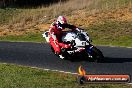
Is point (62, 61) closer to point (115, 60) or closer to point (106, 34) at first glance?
point (115, 60)

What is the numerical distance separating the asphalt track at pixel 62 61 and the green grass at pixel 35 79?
1.15m

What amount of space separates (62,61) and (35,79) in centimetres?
457

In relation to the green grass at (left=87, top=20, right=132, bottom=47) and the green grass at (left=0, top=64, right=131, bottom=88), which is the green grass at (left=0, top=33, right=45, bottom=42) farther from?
the green grass at (left=0, top=64, right=131, bottom=88)

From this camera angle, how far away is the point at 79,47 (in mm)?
18531

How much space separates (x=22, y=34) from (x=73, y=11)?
26.4ft

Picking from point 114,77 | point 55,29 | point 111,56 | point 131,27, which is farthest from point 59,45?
point 131,27

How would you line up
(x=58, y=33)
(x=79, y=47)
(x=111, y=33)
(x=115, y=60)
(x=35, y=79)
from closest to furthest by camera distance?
(x=35, y=79), (x=115, y=60), (x=79, y=47), (x=58, y=33), (x=111, y=33)

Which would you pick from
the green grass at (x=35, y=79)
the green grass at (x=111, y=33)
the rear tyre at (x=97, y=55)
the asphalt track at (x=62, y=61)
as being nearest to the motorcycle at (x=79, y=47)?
the rear tyre at (x=97, y=55)

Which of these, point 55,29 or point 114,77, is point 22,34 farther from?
point 114,77

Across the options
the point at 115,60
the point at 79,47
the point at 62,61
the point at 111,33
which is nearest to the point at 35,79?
the point at 62,61

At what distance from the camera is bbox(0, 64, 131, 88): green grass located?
42.3ft

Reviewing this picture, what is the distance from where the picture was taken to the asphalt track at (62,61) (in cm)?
1641

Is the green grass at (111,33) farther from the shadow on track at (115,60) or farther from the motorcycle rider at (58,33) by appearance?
the motorcycle rider at (58,33)

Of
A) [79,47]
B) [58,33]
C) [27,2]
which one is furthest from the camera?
[27,2]
